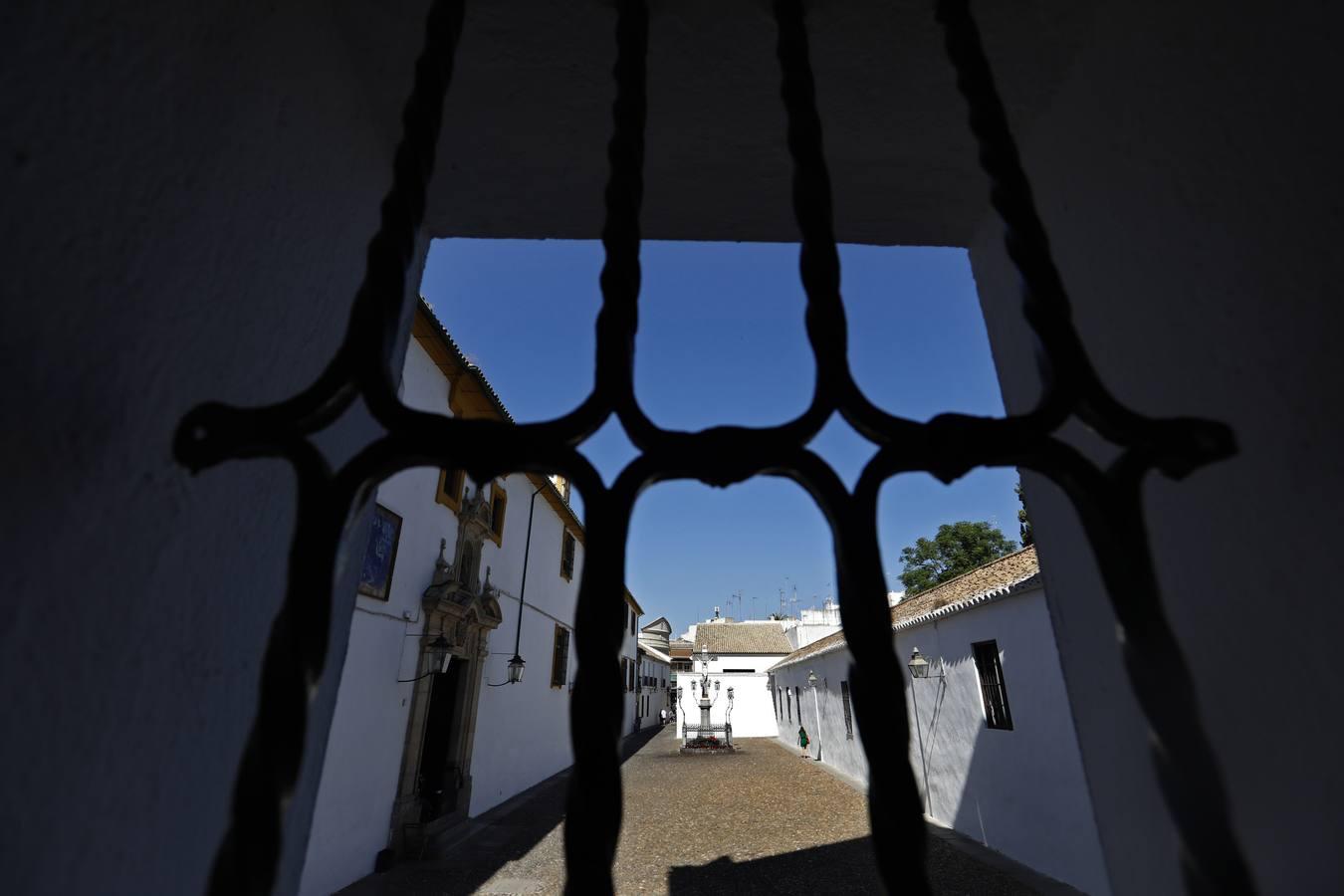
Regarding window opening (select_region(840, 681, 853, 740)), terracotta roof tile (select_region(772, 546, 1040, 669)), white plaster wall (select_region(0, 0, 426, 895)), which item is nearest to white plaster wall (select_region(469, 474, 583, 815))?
terracotta roof tile (select_region(772, 546, 1040, 669))

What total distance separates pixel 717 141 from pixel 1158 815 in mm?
1909

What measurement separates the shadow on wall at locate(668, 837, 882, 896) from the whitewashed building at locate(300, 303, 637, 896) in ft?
11.5

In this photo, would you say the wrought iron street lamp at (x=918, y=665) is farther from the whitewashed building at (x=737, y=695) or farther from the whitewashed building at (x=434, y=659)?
the whitewashed building at (x=737, y=695)

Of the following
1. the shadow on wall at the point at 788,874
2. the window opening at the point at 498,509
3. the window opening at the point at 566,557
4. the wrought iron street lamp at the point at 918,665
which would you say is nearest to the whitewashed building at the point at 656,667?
the window opening at the point at 566,557

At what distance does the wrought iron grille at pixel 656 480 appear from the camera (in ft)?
1.83

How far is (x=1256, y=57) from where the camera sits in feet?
3.18

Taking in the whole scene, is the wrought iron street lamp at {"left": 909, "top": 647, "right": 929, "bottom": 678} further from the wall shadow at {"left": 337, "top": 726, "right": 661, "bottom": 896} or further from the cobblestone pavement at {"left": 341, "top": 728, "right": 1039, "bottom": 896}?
the wall shadow at {"left": 337, "top": 726, "right": 661, "bottom": 896}

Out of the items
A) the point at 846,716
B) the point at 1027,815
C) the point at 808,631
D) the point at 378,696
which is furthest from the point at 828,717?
the point at 808,631

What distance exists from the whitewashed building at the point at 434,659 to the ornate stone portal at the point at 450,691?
0.06ft

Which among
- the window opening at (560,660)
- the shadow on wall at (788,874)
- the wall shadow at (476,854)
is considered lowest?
the shadow on wall at (788,874)

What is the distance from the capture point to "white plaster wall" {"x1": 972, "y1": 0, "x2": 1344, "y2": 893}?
0.86 metres

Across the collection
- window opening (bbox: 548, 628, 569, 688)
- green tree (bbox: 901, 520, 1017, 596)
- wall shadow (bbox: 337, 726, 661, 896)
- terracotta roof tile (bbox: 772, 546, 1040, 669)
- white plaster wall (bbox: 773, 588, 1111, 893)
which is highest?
green tree (bbox: 901, 520, 1017, 596)

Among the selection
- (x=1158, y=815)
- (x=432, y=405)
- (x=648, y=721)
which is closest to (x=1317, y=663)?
(x=1158, y=815)

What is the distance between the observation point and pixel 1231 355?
99cm
